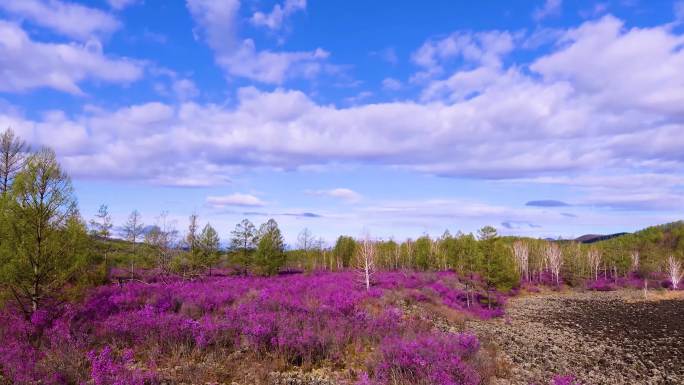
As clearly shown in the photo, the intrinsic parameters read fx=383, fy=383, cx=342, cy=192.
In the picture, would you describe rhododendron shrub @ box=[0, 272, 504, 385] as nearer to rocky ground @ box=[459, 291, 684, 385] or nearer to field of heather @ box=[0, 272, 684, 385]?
field of heather @ box=[0, 272, 684, 385]

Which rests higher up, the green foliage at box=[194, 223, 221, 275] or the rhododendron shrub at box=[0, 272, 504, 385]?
the green foliage at box=[194, 223, 221, 275]

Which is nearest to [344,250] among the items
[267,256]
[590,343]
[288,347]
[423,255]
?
[423,255]

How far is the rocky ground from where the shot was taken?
16.3m

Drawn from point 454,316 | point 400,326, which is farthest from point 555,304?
point 400,326

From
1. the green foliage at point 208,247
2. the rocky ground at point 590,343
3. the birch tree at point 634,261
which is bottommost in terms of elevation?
the rocky ground at point 590,343

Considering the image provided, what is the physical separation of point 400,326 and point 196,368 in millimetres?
11015

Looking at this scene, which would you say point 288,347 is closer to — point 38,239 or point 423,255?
point 38,239

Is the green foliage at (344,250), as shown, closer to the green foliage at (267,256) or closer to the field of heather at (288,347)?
the green foliage at (267,256)

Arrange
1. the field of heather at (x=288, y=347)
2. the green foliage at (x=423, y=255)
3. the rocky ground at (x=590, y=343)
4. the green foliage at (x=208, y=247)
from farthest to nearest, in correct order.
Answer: the green foliage at (x=423, y=255)
the green foliage at (x=208, y=247)
the rocky ground at (x=590, y=343)
the field of heather at (x=288, y=347)

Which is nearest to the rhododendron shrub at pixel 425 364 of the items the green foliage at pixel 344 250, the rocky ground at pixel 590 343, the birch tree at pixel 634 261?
the rocky ground at pixel 590 343

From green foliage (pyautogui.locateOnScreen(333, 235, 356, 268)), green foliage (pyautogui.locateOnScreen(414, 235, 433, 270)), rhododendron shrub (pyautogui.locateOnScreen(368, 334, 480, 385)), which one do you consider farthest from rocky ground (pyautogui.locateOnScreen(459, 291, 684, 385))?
green foliage (pyautogui.locateOnScreen(333, 235, 356, 268))

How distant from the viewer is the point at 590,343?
23.0 meters

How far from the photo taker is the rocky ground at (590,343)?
16266 millimetres

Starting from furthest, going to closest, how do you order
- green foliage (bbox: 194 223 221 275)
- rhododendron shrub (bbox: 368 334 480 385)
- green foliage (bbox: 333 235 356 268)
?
1. green foliage (bbox: 333 235 356 268)
2. green foliage (bbox: 194 223 221 275)
3. rhododendron shrub (bbox: 368 334 480 385)
